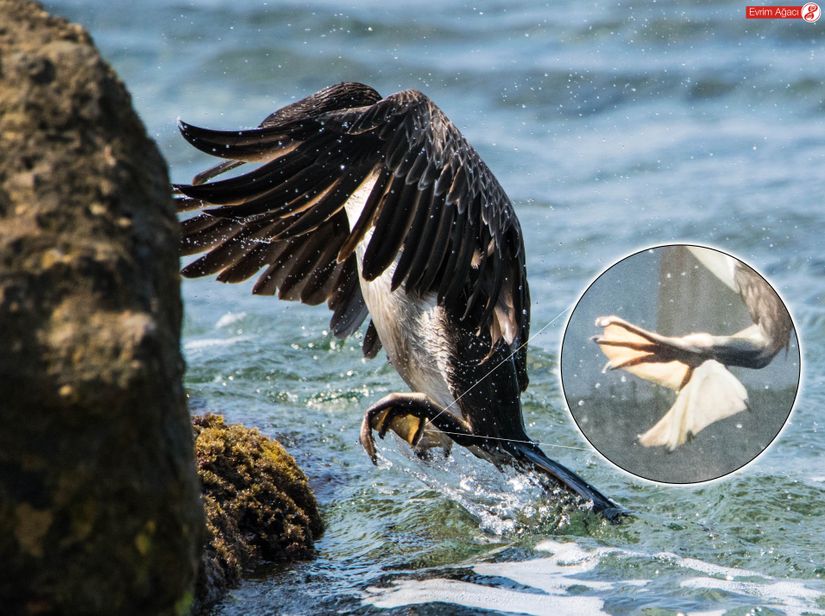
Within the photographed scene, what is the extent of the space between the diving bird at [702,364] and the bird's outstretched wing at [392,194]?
2.66ft

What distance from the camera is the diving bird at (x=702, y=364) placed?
377 cm

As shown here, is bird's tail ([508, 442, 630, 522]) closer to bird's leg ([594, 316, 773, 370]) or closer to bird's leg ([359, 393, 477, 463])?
bird's leg ([359, 393, 477, 463])

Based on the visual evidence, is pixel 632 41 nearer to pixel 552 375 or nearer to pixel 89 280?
pixel 552 375

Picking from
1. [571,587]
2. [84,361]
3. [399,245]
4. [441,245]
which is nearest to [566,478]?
[571,587]

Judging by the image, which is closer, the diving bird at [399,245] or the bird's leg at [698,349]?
the bird's leg at [698,349]

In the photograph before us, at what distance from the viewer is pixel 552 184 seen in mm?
9719

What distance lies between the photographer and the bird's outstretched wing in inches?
161

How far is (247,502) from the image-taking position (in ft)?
13.2

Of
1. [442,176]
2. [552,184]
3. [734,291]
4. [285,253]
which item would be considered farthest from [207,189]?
[552,184]

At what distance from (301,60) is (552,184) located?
153 inches

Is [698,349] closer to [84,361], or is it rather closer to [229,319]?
[84,361]

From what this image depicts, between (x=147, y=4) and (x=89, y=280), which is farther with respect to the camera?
(x=147, y=4)

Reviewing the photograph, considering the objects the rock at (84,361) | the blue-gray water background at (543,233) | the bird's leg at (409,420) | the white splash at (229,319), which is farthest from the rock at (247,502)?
the white splash at (229,319)

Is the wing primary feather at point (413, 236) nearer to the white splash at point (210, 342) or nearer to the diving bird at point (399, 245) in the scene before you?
the diving bird at point (399, 245)
